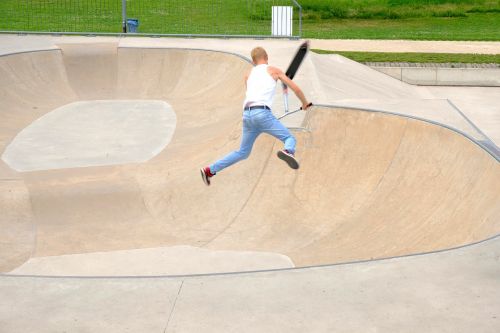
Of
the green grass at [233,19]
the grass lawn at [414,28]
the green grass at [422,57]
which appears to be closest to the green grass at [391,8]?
the green grass at [233,19]

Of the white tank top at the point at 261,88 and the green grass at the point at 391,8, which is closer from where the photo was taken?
the white tank top at the point at 261,88

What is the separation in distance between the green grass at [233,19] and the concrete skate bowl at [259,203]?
39.9 ft

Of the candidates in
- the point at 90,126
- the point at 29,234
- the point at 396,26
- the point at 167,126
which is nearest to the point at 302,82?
the point at 167,126

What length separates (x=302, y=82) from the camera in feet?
51.0

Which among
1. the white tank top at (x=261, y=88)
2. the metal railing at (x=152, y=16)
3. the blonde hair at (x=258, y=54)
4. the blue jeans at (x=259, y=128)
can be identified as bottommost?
the metal railing at (x=152, y=16)

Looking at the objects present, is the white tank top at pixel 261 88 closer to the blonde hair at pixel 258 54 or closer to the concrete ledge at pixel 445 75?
the blonde hair at pixel 258 54

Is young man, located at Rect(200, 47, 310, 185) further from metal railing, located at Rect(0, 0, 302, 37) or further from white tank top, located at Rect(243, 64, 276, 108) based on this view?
metal railing, located at Rect(0, 0, 302, 37)

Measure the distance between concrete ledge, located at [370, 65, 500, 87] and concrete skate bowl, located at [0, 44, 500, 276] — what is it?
7708mm

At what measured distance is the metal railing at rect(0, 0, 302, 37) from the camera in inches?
982

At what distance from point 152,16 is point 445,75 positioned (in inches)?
423

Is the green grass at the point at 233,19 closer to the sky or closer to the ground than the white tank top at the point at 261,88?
closer to the ground

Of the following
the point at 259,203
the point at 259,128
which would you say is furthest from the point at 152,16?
the point at 259,128

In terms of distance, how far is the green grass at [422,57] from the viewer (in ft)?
67.3

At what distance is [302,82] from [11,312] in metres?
10.0
